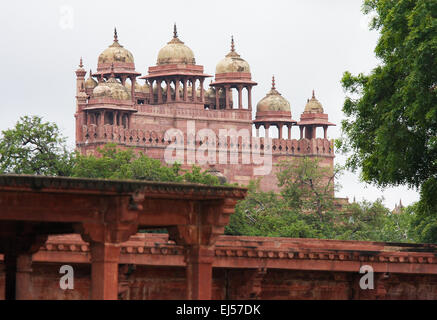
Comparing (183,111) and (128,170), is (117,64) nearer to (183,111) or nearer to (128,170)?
(183,111)

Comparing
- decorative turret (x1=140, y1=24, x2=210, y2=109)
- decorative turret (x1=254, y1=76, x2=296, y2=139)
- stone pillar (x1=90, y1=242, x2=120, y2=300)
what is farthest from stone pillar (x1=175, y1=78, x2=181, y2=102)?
stone pillar (x1=90, y1=242, x2=120, y2=300)

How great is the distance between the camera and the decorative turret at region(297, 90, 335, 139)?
61094 mm

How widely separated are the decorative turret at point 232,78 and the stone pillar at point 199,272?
4219 centimetres

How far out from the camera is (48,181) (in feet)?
49.0

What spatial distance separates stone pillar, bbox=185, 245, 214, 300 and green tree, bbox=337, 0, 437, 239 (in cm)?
872

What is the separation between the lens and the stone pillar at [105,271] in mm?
15383

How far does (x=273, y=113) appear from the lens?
59.9m

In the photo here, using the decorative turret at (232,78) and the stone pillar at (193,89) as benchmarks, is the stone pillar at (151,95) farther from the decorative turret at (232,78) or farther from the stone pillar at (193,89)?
the decorative turret at (232,78)

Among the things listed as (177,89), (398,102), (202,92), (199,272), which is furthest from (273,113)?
(199,272)

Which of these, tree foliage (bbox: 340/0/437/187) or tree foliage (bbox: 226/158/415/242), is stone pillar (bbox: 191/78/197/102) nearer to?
tree foliage (bbox: 226/158/415/242)

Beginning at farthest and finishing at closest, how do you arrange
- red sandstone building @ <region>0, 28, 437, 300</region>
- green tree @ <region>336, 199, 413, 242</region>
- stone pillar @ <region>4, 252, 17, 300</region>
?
green tree @ <region>336, 199, 413, 242</region>, stone pillar @ <region>4, 252, 17, 300</region>, red sandstone building @ <region>0, 28, 437, 300</region>

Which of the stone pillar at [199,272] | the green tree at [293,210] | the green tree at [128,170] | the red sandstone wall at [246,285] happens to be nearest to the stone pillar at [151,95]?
the green tree at [293,210]
